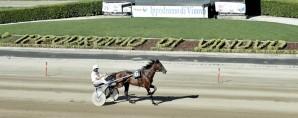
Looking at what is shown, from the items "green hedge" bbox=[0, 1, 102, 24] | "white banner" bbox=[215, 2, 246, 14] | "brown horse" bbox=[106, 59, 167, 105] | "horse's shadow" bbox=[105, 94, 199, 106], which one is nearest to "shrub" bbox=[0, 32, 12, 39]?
"green hedge" bbox=[0, 1, 102, 24]

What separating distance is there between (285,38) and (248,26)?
17.8ft

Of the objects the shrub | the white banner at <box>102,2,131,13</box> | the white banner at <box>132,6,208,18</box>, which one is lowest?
the shrub

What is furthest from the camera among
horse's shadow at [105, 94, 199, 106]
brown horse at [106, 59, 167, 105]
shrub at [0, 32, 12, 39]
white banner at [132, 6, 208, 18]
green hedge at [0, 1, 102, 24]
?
green hedge at [0, 1, 102, 24]

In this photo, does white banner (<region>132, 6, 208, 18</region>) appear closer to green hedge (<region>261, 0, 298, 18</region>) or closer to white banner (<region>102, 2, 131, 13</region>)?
white banner (<region>102, 2, 131, 13</region>)

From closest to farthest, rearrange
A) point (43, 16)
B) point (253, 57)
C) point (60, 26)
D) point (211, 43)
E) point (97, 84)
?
point (97, 84)
point (253, 57)
point (211, 43)
point (60, 26)
point (43, 16)

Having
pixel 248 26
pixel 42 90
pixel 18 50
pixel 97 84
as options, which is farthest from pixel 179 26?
pixel 97 84

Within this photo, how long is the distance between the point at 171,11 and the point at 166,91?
27.6 metres

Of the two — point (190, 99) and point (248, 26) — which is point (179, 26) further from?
point (190, 99)

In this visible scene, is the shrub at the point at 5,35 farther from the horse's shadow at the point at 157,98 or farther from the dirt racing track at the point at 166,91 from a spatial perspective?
the horse's shadow at the point at 157,98

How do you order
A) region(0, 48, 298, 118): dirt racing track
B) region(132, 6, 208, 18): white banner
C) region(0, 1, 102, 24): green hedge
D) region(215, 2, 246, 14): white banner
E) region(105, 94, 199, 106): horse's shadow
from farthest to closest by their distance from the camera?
region(0, 1, 102, 24): green hedge → region(215, 2, 246, 14): white banner → region(132, 6, 208, 18): white banner → region(105, 94, 199, 106): horse's shadow → region(0, 48, 298, 118): dirt racing track

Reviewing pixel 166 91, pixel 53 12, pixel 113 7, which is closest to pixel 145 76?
pixel 166 91

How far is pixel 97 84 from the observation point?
23016 millimetres

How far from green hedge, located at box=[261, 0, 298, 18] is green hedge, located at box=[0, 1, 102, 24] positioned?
15654 millimetres

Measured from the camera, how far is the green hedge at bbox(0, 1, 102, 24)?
5675 cm
